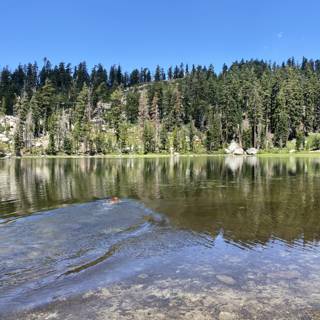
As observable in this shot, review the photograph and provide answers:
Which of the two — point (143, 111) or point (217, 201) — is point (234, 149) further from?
point (217, 201)

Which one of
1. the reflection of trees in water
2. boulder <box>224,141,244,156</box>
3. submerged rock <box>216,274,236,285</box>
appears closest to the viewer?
submerged rock <box>216,274,236,285</box>

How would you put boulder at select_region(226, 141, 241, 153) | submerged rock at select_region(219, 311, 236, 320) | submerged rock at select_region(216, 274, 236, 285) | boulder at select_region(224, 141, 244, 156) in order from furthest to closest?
boulder at select_region(226, 141, 241, 153) < boulder at select_region(224, 141, 244, 156) < submerged rock at select_region(216, 274, 236, 285) < submerged rock at select_region(219, 311, 236, 320)

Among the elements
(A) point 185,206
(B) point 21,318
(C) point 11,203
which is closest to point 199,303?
(B) point 21,318

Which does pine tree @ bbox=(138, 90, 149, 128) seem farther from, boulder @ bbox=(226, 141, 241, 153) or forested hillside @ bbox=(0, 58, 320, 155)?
boulder @ bbox=(226, 141, 241, 153)

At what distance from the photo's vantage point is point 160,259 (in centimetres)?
2023

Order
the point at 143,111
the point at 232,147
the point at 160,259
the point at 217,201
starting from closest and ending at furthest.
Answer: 1. the point at 160,259
2. the point at 217,201
3. the point at 232,147
4. the point at 143,111

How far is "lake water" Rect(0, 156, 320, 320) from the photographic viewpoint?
14.3 m

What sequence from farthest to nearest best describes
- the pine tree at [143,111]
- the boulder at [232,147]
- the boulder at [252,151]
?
the pine tree at [143,111], the boulder at [232,147], the boulder at [252,151]

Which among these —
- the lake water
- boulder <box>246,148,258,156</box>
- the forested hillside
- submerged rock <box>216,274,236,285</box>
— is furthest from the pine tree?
submerged rock <box>216,274,236,285</box>

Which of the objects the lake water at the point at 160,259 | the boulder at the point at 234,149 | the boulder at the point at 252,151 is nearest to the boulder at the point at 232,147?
the boulder at the point at 234,149

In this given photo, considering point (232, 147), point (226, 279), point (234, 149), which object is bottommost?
point (226, 279)

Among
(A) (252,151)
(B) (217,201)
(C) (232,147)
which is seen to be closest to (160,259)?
(B) (217,201)

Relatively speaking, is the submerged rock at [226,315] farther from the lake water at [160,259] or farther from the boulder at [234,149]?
the boulder at [234,149]

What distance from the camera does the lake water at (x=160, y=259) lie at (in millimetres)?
14258
